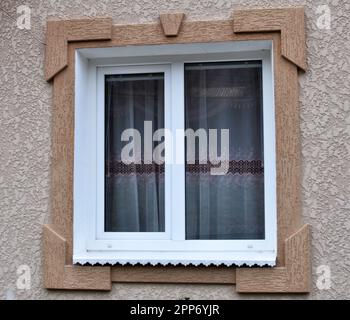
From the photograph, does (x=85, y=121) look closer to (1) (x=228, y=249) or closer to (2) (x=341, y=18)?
(1) (x=228, y=249)

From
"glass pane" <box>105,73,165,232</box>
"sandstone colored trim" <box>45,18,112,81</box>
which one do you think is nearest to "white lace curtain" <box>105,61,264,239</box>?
"glass pane" <box>105,73,165,232</box>

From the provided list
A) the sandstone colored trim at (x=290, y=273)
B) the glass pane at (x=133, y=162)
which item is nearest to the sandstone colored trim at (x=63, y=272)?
the glass pane at (x=133, y=162)

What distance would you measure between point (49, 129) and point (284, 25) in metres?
2.29

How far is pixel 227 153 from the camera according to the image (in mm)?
5219

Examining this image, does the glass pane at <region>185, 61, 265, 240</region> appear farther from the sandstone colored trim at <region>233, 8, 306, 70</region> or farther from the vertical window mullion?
the sandstone colored trim at <region>233, 8, 306, 70</region>

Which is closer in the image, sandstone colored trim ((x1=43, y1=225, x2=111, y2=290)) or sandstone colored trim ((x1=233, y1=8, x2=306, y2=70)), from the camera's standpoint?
sandstone colored trim ((x1=233, y1=8, x2=306, y2=70))

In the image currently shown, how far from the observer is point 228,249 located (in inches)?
199

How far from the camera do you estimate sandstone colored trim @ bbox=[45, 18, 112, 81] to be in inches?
202

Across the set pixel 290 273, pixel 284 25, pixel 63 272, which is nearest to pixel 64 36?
pixel 284 25

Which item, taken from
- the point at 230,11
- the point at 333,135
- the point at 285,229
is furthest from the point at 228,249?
the point at 230,11

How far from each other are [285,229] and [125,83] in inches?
80.0

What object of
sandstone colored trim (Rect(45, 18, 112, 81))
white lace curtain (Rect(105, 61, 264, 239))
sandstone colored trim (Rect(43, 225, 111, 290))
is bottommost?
sandstone colored trim (Rect(43, 225, 111, 290))

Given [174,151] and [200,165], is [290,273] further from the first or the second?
[174,151]

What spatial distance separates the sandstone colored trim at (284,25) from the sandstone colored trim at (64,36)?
3.99 feet
